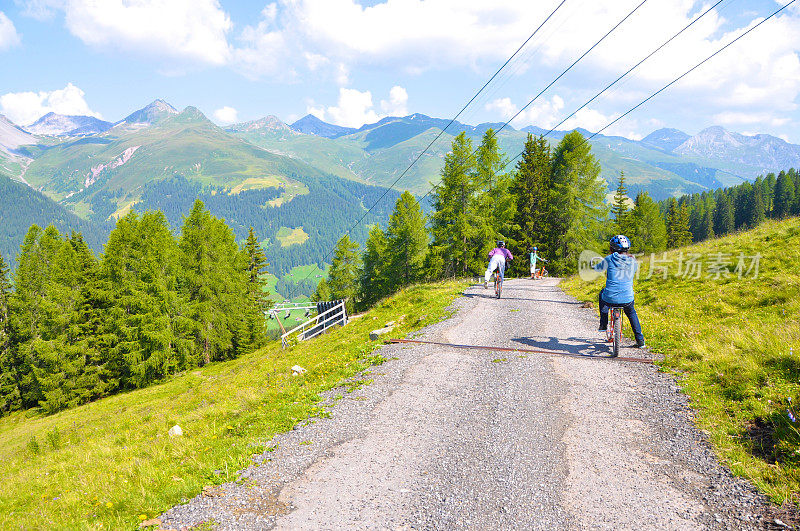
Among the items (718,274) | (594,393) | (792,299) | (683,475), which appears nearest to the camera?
(683,475)

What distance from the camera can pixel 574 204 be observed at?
4334cm

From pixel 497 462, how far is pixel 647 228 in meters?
86.9

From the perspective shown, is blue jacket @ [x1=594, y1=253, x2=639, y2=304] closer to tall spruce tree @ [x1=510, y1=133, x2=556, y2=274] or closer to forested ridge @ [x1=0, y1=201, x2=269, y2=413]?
tall spruce tree @ [x1=510, y1=133, x2=556, y2=274]

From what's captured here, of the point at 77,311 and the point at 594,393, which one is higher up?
the point at 594,393

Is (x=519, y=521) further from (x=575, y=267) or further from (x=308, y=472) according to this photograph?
(x=575, y=267)

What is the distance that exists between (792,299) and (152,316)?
4515 centimetres

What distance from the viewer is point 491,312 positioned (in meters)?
16.8

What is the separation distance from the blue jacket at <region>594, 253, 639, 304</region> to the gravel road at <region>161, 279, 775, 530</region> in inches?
63.0

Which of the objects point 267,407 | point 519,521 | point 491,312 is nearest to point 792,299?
point 491,312

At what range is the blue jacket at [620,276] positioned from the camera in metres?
10.0

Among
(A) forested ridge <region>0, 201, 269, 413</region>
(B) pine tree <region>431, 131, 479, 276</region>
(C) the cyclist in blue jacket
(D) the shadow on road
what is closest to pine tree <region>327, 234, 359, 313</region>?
(A) forested ridge <region>0, 201, 269, 413</region>

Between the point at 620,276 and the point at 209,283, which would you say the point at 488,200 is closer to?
the point at 620,276

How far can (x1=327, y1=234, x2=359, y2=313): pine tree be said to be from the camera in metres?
67.2

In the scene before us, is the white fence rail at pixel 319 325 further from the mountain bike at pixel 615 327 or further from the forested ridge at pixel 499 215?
the mountain bike at pixel 615 327
